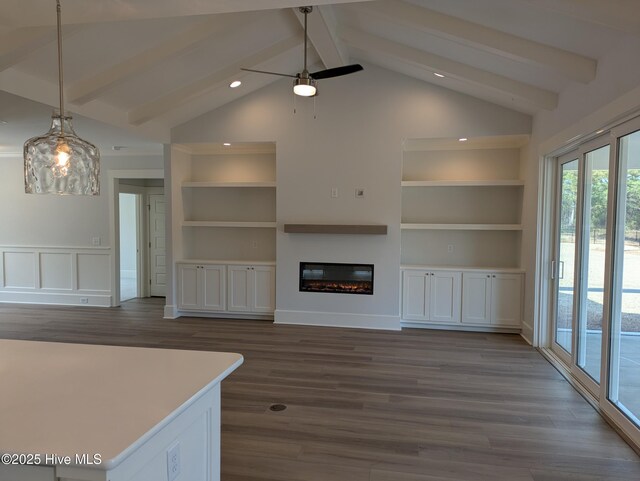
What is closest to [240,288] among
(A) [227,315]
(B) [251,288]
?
(B) [251,288]

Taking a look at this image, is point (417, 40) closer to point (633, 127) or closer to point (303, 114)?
point (303, 114)

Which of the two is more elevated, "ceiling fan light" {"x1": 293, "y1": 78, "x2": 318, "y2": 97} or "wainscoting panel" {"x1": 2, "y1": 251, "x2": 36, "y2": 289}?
"ceiling fan light" {"x1": 293, "y1": 78, "x2": 318, "y2": 97}

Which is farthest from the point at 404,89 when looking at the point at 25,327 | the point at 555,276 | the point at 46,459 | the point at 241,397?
the point at 25,327

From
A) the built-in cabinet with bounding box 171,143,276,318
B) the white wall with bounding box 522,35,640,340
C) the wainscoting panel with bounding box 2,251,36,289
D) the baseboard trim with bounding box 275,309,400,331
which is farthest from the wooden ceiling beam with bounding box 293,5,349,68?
the wainscoting panel with bounding box 2,251,36,289

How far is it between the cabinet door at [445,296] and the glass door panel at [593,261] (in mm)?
1816

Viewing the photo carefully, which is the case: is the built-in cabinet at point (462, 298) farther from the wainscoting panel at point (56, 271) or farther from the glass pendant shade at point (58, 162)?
the wainscoting panel at point (56, 271)

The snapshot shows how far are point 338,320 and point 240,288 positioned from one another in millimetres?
1587

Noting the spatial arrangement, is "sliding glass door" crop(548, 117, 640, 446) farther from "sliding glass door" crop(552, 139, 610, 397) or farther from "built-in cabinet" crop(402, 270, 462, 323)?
"built-in cabinet" crop(402, 270, 462, 323)

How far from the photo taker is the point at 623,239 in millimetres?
3188

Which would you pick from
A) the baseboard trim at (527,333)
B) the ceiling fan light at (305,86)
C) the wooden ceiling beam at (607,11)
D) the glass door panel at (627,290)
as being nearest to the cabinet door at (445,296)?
the baseboard trim at (527,333)

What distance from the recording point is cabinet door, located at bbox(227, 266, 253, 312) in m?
6.39

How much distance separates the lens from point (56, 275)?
7.57m

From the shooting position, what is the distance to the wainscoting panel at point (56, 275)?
7445mm

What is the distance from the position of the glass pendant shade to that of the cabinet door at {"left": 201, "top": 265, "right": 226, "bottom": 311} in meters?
4.47
